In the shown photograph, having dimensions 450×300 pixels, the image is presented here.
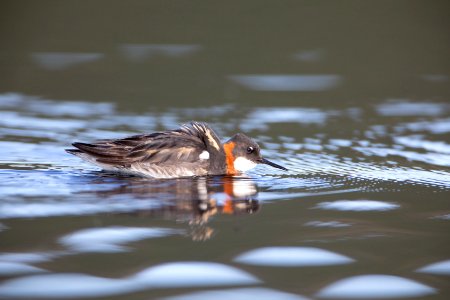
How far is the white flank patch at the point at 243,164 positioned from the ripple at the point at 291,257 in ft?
12.6

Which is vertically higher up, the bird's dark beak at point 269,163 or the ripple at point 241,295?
the bird's dark beak at point 269,163

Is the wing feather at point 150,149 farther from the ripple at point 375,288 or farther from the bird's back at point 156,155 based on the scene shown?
the ripple at point 375,288

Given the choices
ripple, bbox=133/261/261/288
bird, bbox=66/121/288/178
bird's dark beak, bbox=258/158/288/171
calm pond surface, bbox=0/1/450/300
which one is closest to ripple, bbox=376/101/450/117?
calm pond surface, bbox=0/1/450/300

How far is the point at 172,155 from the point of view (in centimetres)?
1123

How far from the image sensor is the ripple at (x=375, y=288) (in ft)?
22.5

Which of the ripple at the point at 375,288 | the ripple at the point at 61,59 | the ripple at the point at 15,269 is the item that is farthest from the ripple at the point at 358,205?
the ripple at the point at 61,59

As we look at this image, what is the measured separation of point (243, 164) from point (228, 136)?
79.2 inches

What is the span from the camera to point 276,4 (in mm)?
22422

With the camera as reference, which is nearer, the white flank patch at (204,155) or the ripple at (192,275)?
the ripple at (192,275)

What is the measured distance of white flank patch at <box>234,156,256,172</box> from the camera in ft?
38.5

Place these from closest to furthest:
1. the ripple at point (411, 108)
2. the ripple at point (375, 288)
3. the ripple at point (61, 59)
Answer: the ripple at point (375, 288)
the ripple at point (411, 108)
the ripple at point (61, 59)

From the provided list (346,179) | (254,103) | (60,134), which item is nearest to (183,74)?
(254,103)

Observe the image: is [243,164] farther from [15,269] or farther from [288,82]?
[288,82]

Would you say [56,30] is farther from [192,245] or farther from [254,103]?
[192,245]
